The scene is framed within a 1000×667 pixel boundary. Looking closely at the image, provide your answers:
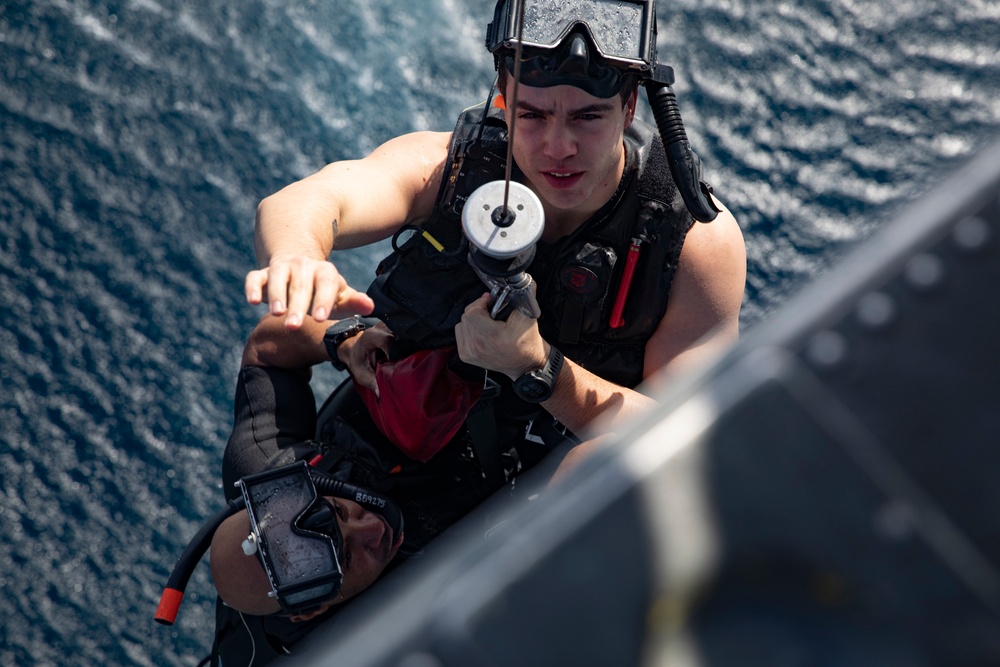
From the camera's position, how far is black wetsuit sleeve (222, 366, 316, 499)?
6.97 feet

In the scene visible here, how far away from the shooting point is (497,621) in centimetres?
55

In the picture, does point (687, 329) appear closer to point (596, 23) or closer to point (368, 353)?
point (596, 23)

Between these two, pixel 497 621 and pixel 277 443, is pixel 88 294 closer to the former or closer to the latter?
pixel 277 443

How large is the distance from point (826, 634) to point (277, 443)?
1.77 metres

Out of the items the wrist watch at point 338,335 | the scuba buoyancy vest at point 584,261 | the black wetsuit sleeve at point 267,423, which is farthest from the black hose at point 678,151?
the black wetsuit sleeve at point 267,423

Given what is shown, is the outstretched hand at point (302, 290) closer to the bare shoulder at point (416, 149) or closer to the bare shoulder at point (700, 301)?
the bare shoulder at point (416, 149)

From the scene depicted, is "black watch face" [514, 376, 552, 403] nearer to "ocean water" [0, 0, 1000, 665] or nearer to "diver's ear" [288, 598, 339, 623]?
"diver's ear" [288, 598, 339, 623]

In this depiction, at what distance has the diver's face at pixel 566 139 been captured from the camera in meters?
1.76

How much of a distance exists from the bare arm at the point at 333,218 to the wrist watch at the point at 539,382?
0.46 m

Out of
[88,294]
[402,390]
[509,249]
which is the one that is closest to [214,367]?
[88,294]

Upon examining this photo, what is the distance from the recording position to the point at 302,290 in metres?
1.31

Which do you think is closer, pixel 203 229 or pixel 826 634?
pixel 826 634

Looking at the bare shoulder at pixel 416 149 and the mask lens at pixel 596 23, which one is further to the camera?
the bare shoulder at pixel 416 149

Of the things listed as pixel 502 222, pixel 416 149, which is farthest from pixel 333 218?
pixel 502 222
